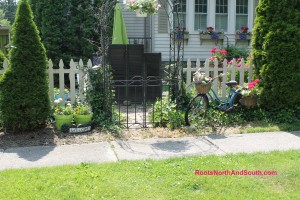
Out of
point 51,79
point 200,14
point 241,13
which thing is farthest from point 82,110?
point 241,13

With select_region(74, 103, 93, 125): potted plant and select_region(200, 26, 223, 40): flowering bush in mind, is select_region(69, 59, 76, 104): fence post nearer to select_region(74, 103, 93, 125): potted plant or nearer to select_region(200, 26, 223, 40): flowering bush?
select_region(74, 103, 93, 125): potted plant

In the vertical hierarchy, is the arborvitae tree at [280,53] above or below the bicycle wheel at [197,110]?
above

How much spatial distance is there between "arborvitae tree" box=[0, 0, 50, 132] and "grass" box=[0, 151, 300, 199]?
1947mm

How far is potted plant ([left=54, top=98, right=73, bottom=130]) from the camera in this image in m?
6.69

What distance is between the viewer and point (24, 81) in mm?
6395

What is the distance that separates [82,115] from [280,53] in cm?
385

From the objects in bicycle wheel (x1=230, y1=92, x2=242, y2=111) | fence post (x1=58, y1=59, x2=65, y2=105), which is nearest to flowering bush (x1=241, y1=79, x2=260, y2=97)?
bicycle wheel (x1=230, y1=92, x2=242, y2=111)

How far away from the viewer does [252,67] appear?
8023 mm

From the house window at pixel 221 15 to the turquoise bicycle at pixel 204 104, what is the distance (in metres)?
7.60

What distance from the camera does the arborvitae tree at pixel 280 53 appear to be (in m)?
7.22

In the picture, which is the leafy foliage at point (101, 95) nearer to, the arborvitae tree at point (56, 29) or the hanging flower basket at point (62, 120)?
the hanging flower basket at point (62, 120)

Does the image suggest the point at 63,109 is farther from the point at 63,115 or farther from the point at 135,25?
the point at 135,25

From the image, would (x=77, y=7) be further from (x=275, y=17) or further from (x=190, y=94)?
(x=275, y=17)

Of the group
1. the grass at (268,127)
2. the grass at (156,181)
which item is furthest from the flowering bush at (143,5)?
the grass at (156,181)
